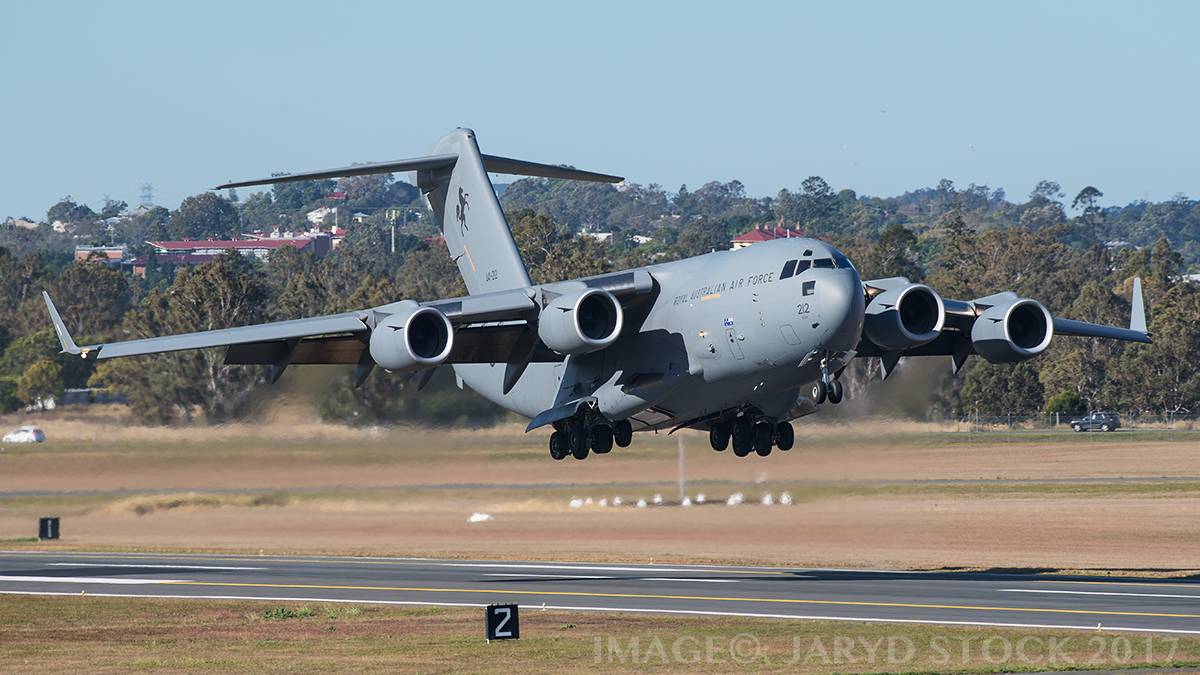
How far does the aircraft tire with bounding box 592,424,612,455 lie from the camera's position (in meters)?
23.9

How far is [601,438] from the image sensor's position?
2400 cm

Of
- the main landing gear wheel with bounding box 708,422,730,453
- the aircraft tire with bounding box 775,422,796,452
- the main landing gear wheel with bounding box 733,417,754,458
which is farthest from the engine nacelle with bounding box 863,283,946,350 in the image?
the main landing gear wheel with bounding box 708,422,730,453

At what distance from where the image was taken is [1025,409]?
67.8m

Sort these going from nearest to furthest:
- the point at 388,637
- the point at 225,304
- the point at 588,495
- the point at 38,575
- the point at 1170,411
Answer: the point at 388,637 → the point at 38,575 → the point at 588,495 → the point at 225,304 → the point at 1170,411

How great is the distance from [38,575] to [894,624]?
18.9m

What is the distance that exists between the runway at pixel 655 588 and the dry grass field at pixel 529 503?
1904 millimetres

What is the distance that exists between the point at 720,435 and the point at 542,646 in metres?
7.31

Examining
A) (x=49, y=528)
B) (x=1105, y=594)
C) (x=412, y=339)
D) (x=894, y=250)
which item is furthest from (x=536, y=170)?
(x=894, y=250)

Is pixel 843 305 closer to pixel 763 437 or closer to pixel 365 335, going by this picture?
pixel 763 437

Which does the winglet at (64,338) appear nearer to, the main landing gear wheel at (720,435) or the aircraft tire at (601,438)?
the aircraft tire at (601,438)

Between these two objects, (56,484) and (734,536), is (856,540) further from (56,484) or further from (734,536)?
(56,484)

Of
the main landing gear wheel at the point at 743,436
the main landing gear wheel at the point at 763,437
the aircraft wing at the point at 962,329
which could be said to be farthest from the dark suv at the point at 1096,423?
the main landing gear wheel at the point at 763,437

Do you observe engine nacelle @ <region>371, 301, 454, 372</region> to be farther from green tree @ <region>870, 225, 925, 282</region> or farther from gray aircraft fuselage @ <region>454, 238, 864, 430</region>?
green tree @ <region>870, 225, 925, 282</region>

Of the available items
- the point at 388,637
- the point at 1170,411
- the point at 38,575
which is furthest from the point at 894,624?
the point at 1170,411
